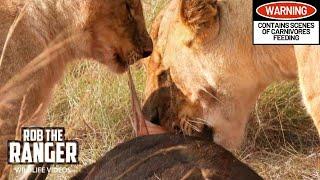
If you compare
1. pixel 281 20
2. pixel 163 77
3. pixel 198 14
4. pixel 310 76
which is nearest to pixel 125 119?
pixel 163 77

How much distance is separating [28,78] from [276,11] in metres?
0.88

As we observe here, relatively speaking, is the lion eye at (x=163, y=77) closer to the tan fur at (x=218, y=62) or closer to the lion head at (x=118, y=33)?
the tan fur at (x=218, y=62)

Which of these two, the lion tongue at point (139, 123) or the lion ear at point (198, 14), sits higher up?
the lion ear at point (198, 14)

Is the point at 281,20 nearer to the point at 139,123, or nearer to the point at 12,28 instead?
the point at 139,123

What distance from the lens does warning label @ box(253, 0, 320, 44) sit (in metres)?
2.98

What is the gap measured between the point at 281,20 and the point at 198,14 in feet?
0.97

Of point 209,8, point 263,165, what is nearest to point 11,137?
point 209,8

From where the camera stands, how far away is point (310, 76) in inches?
109

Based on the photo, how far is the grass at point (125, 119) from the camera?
12.0 ft

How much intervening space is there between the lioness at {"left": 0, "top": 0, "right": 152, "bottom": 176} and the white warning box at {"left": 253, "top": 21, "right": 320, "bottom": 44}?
1.30 ft

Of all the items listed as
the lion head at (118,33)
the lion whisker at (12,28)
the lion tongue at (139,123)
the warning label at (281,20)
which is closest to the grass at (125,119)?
the lion tongue at (139,123)

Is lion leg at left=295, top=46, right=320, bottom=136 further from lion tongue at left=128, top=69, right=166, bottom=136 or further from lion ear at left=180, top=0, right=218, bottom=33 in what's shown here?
lion tongue at left=128, top=69, right=166, bottom=136

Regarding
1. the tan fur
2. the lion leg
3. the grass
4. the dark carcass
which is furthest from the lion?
the dark carcass

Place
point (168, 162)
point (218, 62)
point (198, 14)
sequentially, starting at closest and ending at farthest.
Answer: point (168, 162)
point (198, 14)
point (218, 62)
